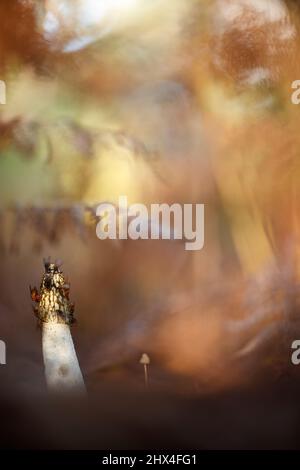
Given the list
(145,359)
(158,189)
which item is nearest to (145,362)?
(145,359)

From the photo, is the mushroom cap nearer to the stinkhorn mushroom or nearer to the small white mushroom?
the small white mushroom

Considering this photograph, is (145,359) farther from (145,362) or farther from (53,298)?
(53,298)

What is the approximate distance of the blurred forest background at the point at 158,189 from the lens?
3.31 metres

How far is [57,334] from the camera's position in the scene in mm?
3256

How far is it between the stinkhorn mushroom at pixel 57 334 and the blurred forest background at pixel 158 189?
0.20 feet

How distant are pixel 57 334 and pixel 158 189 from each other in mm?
930

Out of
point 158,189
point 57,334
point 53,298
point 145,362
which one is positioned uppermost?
point 158,189

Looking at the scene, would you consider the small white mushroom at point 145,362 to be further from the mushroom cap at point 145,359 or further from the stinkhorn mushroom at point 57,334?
the stinkhorn mushroom at point 57,334

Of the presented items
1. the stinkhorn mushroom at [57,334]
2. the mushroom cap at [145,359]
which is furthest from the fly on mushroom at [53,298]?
the mushroom cap at [145,359]

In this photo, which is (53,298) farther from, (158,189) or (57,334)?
(158,189)

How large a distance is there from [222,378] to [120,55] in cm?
180

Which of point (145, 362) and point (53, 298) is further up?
point (53, 298)

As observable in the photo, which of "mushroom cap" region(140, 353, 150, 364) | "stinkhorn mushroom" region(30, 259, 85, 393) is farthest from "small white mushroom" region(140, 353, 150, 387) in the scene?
"stinkhorn mushroom" region(30, 259, 85, 393)

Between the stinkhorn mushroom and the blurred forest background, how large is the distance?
61 millimetres
